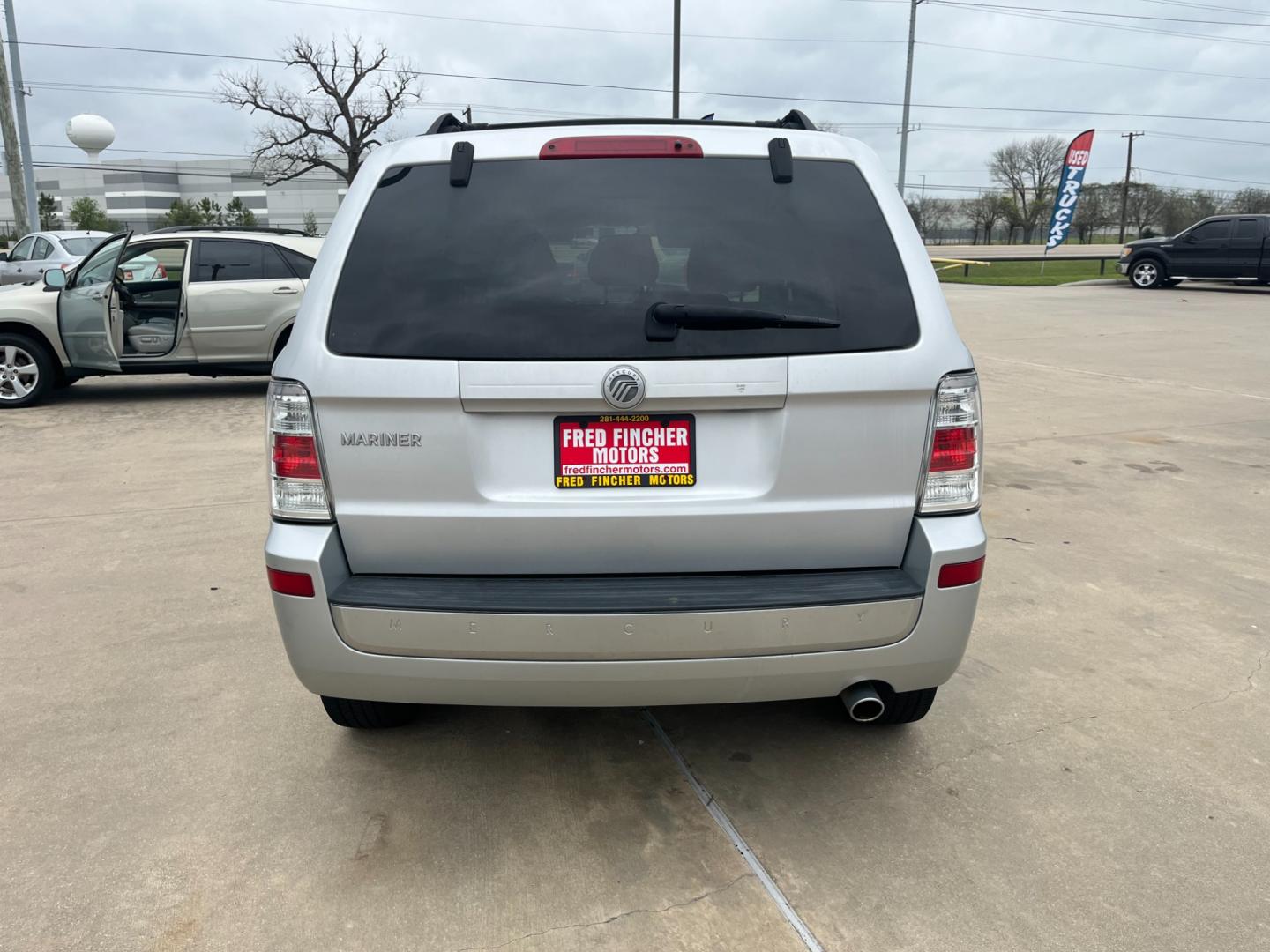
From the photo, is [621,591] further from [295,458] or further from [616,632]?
[295,458]

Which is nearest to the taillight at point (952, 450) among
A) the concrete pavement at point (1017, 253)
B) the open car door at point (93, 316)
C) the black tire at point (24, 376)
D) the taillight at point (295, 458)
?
the taillight at point (295, 458)

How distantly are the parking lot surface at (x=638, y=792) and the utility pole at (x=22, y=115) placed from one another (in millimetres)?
25509

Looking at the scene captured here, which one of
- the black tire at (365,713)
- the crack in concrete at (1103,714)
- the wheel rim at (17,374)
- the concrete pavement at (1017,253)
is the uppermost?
the concrete pavement at (1017,253)

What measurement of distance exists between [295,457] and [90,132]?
84.2 m

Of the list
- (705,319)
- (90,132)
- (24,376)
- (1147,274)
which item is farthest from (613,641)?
(90,132)

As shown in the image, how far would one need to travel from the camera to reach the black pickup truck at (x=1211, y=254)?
21.9m

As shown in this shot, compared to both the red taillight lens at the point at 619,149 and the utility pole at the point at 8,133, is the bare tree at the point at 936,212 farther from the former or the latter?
the red taillight lens at the point at 619,149

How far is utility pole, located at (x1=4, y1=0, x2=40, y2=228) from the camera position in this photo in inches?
969

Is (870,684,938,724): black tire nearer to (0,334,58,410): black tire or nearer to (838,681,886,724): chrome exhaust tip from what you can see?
(838,681,886,724): chrome exhaust tip

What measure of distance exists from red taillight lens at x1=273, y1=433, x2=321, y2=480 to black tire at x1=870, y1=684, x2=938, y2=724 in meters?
1.84

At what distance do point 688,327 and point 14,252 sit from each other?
20.7m

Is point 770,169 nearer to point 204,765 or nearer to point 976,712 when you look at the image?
point 976,712

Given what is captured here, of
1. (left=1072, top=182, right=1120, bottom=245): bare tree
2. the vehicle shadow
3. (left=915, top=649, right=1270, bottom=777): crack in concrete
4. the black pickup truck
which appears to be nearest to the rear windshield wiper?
(left=915, top=649, right=1270, bottom=777): crack in concrete

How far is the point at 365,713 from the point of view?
9.77ft
